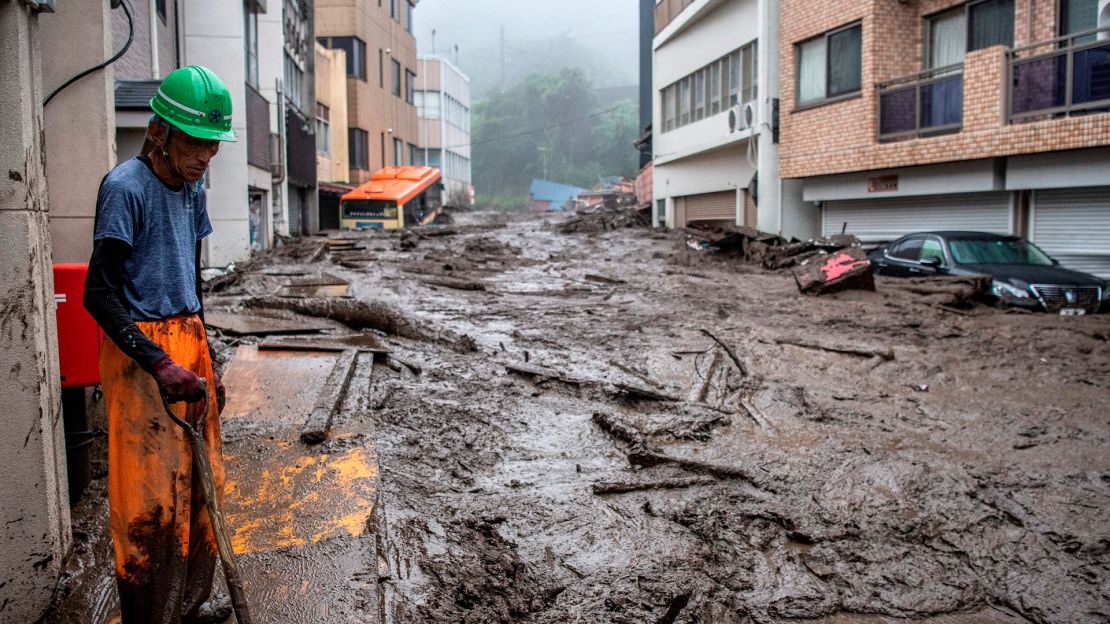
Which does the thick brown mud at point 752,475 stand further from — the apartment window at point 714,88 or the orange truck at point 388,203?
the orange truck at point 388,203

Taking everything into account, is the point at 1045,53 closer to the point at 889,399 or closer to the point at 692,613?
the point at 889,399

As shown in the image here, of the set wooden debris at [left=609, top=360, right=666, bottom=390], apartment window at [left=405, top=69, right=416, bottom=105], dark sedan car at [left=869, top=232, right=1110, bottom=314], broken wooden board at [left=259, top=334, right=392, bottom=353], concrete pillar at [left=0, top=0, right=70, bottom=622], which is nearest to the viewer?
concrete pillar at [left=0, top=0, right=70, bottom=622]

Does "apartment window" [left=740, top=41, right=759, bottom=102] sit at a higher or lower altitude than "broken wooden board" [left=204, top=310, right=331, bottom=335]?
higher

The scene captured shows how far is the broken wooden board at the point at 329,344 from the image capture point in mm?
7367

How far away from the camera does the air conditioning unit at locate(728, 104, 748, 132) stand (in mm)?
23562

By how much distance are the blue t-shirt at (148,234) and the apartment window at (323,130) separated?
3322cm

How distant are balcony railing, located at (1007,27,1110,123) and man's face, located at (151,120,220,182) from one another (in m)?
14.5

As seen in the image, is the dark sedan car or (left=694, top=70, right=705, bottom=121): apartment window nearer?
the dark sedan car

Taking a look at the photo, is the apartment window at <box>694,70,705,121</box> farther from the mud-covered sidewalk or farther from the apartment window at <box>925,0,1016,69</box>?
the mud-covered sidewalk

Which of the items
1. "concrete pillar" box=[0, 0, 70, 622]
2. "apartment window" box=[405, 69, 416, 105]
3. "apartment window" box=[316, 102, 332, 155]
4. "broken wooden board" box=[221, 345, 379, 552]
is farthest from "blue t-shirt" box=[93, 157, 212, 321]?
"apartment window" box=[405, 69, 416, 105]

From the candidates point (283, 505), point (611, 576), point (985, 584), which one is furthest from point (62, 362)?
point (985, 584)

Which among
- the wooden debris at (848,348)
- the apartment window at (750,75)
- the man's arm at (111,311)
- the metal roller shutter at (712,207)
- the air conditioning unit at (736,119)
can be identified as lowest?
the wooden debris at (848,348)

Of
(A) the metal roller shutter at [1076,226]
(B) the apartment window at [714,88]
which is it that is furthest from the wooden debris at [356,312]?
(B) the apartment window at [714,88]

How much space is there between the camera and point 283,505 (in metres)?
4.59
